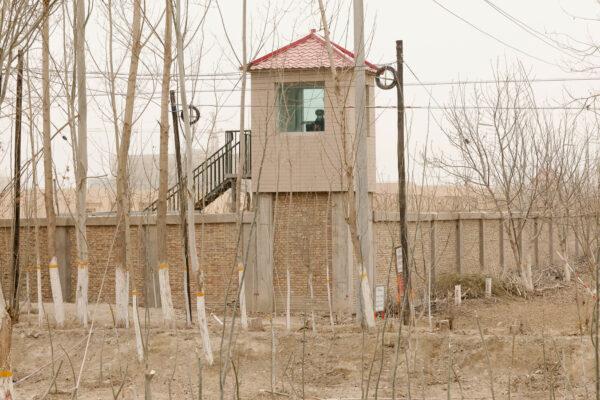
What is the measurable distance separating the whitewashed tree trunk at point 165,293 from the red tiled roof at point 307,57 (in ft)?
23.1

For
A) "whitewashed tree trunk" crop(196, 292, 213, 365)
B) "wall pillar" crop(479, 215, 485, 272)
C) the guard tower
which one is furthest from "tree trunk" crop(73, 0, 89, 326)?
"wall pillar" crop(479, 215, 485, 272)

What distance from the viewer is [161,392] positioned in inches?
539

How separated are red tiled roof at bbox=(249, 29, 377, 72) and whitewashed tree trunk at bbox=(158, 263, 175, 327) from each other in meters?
7.04

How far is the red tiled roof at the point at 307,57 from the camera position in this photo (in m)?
21.8

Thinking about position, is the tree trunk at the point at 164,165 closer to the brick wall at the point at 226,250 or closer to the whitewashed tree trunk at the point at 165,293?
the whitewashed tree trunk at the point at 165,293

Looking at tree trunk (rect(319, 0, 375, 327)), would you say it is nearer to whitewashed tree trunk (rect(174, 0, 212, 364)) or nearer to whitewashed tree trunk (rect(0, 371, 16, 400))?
whitewashed tree trunk (rect(174, 0, 212, 364))

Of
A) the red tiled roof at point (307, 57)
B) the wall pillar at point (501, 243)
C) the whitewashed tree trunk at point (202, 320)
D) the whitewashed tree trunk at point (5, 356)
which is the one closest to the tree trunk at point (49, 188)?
the whitewashed tree trunk at point (202, 320)

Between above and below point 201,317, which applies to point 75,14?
above

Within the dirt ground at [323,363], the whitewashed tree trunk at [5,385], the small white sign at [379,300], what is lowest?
the dirt ground at [323,363]

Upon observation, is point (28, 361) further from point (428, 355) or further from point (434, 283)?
point (434, 283)

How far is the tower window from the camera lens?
875 inches

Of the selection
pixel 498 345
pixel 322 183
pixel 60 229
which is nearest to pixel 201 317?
pixel 498 345

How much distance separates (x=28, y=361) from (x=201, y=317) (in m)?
4.53

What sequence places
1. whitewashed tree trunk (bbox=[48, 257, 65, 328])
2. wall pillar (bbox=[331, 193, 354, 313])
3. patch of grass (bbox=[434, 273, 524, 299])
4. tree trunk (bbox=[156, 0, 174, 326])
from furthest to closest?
patch of grass (bbox=[434, 273, 524, 299]), wall pillar (bbox=[331, 193, 354, 313]), whitewashed tree trunk (bbox=[48, 257, 65, 328]), tree trunk (bbox=[156, 0, 174, 326])
